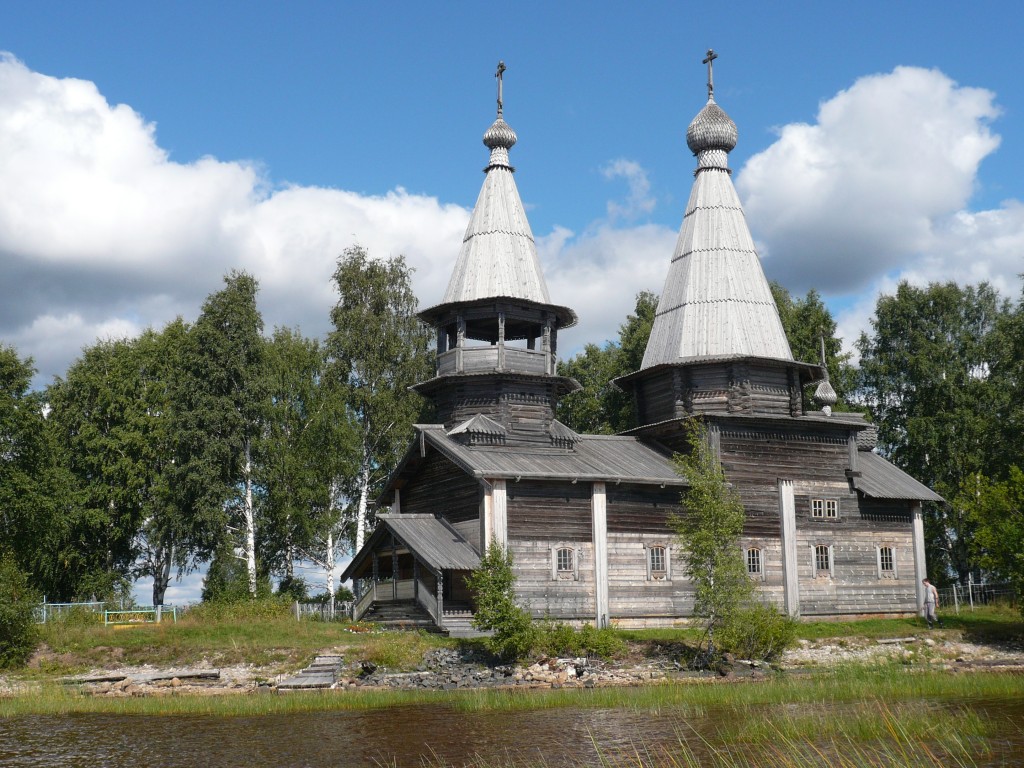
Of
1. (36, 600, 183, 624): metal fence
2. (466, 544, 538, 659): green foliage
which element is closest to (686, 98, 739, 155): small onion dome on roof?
(466, 544, 538, 659): green foliage

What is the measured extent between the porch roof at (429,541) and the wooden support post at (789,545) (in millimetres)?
9449

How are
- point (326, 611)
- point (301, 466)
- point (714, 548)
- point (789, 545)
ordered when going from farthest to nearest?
1. point (301, 466)
2. point (326, 611)
3. point (789, 545)
4. point (714, 548)

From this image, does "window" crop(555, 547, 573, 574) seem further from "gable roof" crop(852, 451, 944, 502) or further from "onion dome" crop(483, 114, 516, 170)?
"onion dome" crop(483, 114, 516, 170)

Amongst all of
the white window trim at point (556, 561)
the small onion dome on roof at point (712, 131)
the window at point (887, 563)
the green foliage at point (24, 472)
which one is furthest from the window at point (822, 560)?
the green foliage at point (24, 472)

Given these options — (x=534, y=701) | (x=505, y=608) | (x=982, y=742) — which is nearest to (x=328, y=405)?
(x=505, y=608)

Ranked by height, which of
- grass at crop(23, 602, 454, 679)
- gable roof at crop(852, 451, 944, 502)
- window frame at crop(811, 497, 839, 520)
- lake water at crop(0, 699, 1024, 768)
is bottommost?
lake water at crop(0, 699, 1024, 768)

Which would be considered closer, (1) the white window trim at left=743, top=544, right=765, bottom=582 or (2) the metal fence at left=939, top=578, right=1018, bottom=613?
(1) the white window trim at left=743, top=544, right=765, bottom=582

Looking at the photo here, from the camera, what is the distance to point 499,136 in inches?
1350

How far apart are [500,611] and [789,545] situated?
36.9ft

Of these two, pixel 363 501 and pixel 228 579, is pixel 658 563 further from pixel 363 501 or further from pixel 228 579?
pixel 228 579

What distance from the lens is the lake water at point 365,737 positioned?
14.1 m

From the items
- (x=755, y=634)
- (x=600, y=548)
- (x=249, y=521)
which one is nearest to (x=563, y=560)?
(x=600, y=548)

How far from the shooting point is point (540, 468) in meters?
29.2

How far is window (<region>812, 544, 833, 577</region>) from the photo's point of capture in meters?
32.2
